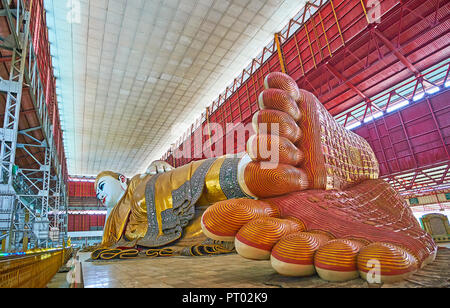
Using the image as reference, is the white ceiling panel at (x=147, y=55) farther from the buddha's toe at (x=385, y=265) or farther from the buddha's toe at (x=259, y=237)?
the buddha's toe at (x=385, y=265)

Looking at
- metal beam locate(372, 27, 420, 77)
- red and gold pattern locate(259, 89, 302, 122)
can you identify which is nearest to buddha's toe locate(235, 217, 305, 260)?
red and gold pattern locate(259, 89, 302, 122)

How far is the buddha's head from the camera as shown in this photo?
5.38m

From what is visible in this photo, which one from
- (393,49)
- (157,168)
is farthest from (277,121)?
(393,49)

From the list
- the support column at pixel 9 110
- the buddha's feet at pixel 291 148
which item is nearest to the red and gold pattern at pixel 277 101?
the buddha's feet at pixel 291 148

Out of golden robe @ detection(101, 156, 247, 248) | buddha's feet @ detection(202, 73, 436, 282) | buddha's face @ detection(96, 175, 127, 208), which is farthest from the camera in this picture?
buddha's face @ detection(96, 175, 127, 208)

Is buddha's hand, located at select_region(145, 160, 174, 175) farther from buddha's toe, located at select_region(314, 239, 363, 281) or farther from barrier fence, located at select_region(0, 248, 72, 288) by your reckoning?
buddha's toe, located at select_region(314, 239, 363, 281)

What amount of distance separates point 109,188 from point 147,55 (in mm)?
6817

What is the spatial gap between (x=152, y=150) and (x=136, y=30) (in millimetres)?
10451

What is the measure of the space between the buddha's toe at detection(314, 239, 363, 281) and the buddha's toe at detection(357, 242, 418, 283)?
4 centimetres

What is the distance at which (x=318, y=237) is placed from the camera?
1194 mm

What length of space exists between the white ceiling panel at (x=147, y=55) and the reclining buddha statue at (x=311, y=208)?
8.00 m

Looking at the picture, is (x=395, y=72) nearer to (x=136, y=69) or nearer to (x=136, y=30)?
(x=136, y=30)

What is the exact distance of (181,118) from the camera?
14945 mm
